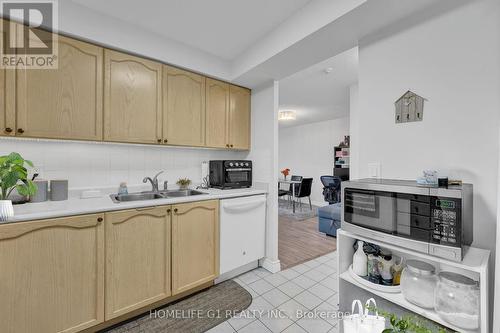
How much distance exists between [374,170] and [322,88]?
2397 mm

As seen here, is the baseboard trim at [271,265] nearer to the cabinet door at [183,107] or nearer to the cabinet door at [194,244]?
the cabinet door at [194,244]

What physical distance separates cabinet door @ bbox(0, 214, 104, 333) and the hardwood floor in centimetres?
183

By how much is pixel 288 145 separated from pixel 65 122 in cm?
627

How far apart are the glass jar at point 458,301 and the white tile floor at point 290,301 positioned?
34.9 inches

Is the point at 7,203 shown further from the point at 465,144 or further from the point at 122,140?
the point at 465,144

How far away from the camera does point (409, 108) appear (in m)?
1.28

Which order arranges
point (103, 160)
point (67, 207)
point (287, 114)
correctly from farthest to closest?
point (287, 114)
point (103, 160)
point (67, 207)

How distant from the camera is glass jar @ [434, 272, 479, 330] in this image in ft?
2.75

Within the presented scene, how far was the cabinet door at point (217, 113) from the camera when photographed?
7.64ft

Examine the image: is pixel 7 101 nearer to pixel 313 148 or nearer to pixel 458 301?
pixel 458 301

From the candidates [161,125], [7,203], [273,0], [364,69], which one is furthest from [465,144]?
[7,203]

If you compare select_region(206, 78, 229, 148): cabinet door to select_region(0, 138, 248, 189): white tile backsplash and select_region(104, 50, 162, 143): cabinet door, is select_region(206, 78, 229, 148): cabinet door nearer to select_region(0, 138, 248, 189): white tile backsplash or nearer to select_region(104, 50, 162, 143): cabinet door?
select_region(0, 138, 248, 189): white tile backsplash

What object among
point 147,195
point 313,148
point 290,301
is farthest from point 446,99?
point 313,148

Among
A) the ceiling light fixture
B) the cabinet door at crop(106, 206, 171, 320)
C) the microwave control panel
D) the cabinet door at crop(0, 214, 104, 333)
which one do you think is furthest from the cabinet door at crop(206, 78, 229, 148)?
the ceiling light fixture
